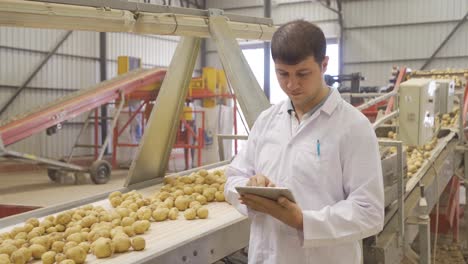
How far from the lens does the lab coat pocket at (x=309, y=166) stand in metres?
1.43

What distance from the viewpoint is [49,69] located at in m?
12.2

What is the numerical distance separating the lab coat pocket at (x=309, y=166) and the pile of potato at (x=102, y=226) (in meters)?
0.81

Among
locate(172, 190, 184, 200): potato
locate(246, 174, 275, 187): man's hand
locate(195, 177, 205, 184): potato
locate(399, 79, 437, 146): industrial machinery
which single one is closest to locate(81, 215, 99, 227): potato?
locate(172, 190, 184, 200): potato

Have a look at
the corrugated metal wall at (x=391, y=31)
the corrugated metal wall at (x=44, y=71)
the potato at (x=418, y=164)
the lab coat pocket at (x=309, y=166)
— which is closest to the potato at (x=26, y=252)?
the lab coat pocket at (x=309, y=166)

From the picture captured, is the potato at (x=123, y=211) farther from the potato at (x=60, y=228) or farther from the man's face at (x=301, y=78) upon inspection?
the man's face at (x=301, y=78)

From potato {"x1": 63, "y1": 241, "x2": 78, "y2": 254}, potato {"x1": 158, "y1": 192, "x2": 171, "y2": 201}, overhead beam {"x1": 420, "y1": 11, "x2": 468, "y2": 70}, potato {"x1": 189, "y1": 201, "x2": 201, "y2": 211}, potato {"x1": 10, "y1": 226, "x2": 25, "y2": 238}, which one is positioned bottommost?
potato {"x1": 10, "y1": 226, "x2": 25, "y2": 238}

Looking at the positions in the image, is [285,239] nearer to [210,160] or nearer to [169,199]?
[169,199]

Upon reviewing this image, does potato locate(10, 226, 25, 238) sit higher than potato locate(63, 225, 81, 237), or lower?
lower

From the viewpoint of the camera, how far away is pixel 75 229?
2.22 m

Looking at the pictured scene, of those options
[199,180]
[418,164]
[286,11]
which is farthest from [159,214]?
[286,11]

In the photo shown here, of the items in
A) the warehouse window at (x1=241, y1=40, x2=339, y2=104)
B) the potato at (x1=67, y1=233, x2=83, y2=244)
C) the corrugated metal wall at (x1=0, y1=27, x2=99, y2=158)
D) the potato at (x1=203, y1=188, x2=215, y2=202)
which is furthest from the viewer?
the warehouse window at (x1=241, y1=40, x2=339, y2=104)

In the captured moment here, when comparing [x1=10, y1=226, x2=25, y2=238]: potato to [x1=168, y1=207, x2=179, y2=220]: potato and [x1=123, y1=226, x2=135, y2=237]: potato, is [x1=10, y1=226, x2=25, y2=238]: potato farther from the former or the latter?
Result: [x1=168, y1=207, x2=179, y2=220]: potato

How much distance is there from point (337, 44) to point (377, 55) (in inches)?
51.3

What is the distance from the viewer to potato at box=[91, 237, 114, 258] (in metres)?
1.89
